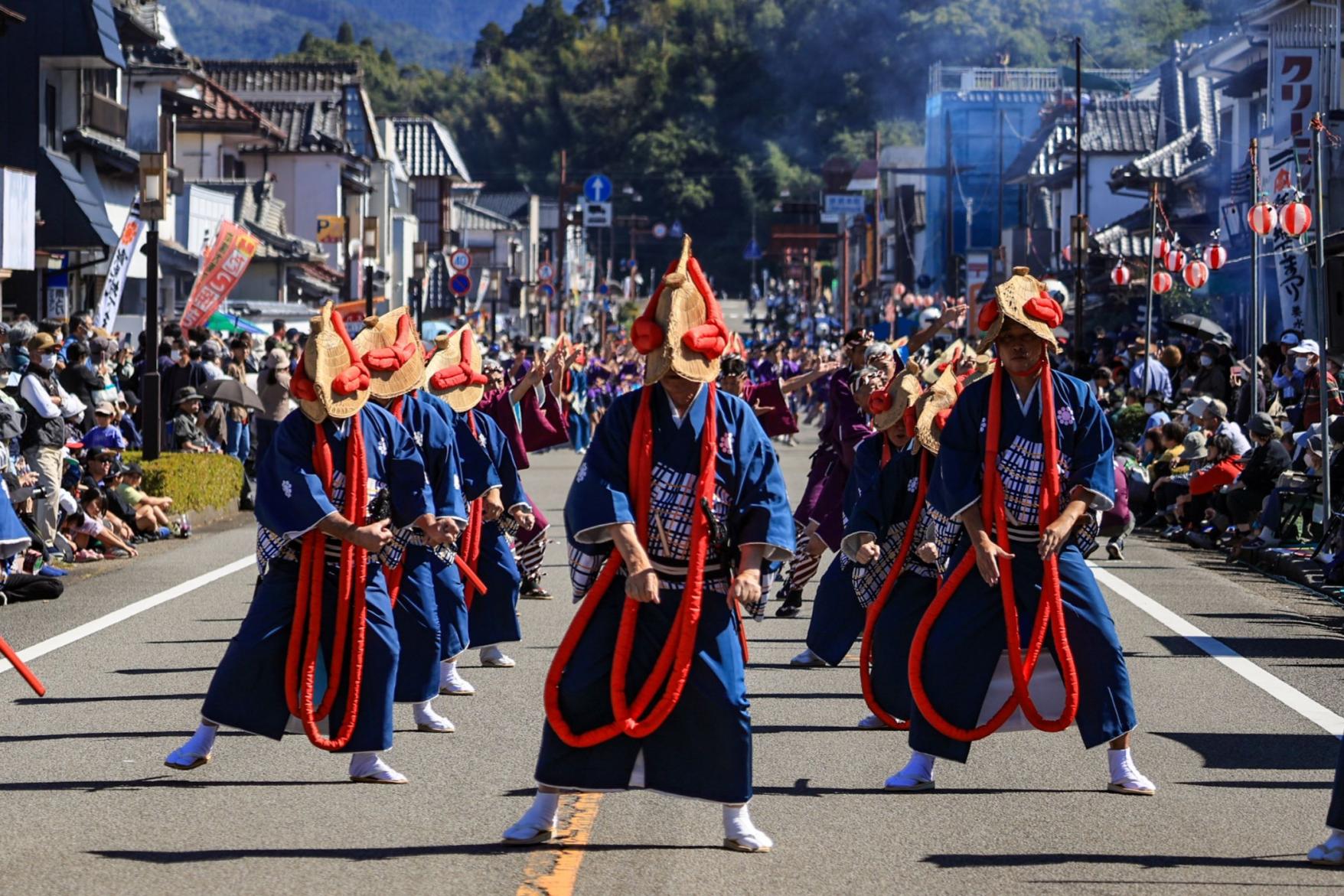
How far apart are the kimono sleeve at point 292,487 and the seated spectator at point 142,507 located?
1037 cm

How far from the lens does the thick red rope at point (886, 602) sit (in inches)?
310

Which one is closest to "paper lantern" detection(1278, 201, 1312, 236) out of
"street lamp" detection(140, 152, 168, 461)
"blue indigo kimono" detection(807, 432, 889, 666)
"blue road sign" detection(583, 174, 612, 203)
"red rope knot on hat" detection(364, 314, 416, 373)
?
"blue indigo kimono" detection(807, 432, 889, 666)

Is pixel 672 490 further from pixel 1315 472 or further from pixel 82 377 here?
pixel 82 377

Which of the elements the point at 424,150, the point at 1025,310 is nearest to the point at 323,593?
the point at 1025,310

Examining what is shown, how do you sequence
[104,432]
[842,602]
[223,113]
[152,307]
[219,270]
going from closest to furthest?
[842,602]
[104,432]
[152,307]
[219,270]
[223,113]

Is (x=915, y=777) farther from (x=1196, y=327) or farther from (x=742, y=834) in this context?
(x=1196, y=327)

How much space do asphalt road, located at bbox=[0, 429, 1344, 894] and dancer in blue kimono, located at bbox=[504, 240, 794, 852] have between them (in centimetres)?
30

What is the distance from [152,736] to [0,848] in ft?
6.90

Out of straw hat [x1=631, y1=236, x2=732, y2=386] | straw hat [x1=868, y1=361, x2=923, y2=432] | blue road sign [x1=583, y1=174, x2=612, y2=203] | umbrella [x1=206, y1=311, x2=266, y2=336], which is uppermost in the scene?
blue road sign [x1=583, y1=174, x2=612, y2=203]

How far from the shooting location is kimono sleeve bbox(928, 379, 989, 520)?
7.03 meters

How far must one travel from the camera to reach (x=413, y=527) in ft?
24.7

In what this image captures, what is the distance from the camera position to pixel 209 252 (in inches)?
1009

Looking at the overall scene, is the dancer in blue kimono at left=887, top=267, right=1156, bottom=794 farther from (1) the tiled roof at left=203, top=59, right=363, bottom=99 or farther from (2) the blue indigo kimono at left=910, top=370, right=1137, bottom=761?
(1) the tiled roof at left=203, top=59, right=363, bottom=99

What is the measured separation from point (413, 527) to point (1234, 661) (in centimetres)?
506
